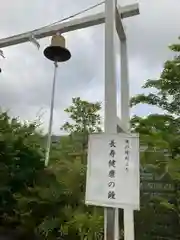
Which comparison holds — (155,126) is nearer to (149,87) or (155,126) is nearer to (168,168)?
(168,168)

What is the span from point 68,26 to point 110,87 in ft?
3.47

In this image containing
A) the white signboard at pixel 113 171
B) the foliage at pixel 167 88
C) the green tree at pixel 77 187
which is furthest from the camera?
the foliage at pixel 167 88

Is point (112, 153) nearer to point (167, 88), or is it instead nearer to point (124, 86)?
point (124, 86)

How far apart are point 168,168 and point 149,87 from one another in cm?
178

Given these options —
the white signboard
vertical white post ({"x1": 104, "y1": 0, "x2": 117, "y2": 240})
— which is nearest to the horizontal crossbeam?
vertical white post ({"x1": 104, "y1": 0, "x2": 117, "y2": 240})

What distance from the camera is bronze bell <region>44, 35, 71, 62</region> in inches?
97.3

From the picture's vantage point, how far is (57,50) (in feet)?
8.20

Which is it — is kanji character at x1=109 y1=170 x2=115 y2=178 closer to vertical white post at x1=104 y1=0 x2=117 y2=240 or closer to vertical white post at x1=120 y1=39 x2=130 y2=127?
vertical white post at x1=104 y1=0 x2=117 y2=240

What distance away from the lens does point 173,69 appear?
425 centimetres

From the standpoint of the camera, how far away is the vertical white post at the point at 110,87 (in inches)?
65.7

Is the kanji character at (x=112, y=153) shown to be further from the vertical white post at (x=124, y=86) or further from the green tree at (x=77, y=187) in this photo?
the green tree at (x=77, y=187)

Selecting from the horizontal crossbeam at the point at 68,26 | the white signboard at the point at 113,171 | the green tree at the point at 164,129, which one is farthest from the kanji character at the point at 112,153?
the green tree at the point at 164,129

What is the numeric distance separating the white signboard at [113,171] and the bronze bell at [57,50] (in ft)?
3.46

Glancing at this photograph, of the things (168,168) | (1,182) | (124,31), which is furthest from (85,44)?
(1,182)
